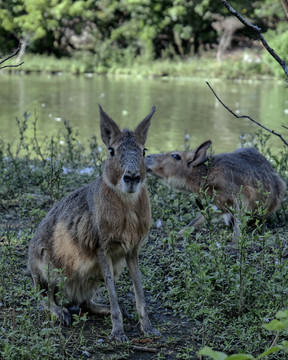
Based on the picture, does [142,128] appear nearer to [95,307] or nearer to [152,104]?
[95,307]

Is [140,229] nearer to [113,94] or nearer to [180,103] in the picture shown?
[180,103]

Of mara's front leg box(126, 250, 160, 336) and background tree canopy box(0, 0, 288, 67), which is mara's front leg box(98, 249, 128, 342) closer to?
mara's front leg box(126, 250, 160, 336)

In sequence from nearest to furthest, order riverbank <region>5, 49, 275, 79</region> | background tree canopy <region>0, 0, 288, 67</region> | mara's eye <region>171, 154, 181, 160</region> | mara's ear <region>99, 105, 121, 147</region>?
mara's ear <region>99, 105, 121, 147</region>, mara's eye <region>171, 154, 181, 160</region>, riverbank <region>5, 49, 275, 79</region>, background tree canopy <region>0, 0, 288, 67</region>

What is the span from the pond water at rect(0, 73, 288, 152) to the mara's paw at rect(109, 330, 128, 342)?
15.3 feet

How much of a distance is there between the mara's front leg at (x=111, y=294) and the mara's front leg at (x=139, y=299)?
123mm

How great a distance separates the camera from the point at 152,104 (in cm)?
1502

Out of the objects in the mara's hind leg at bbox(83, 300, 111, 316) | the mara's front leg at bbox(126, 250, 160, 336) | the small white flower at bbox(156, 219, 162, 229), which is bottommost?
the small white flower at bbox(156, 219, 162, 229)

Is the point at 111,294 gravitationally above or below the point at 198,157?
below

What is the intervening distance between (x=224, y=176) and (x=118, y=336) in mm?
2083

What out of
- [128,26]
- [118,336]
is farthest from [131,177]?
[128,26]

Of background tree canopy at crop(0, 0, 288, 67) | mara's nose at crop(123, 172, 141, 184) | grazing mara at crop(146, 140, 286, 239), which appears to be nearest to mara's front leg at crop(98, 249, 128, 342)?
mara's nose at crop(123, 172, 141, 184)

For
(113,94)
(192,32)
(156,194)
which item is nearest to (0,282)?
(156,194)

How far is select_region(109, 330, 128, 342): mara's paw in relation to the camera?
10.3 ft

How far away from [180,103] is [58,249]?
12388 millimetres
